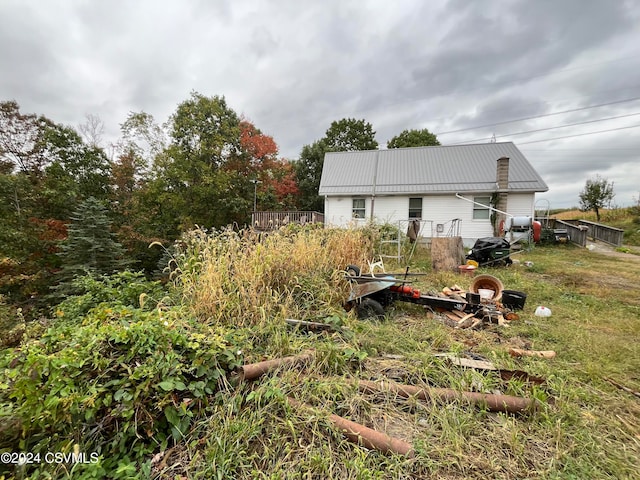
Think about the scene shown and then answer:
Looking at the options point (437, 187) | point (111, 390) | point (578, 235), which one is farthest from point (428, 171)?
point (111, 390)

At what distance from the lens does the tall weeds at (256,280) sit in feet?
7.95

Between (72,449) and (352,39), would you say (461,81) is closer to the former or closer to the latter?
(352,39)

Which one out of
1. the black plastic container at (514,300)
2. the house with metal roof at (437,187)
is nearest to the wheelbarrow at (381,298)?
the black plastic container at (514,300)

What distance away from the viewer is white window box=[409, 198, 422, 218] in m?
12.7

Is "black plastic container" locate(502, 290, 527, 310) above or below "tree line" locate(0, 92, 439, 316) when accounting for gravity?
below

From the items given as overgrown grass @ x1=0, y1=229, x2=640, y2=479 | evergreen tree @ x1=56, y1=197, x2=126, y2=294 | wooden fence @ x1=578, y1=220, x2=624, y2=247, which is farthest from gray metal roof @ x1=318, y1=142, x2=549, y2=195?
overgrown grass @ x1=0, y1=229, x2=640, y2=479

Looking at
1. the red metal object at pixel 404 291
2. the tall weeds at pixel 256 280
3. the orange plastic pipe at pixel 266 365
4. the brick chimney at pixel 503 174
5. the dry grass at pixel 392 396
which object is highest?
the brick chimney at pixel 503 174

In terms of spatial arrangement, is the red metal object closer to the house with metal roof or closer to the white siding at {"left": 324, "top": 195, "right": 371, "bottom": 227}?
the house with metal roof

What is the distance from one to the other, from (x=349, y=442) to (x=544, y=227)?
46.9ft

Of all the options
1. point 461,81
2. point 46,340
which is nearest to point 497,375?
point 46,340

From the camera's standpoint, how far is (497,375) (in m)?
1.90

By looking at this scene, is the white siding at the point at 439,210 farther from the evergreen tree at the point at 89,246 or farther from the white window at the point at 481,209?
the evergreen tree at the point at 89,246

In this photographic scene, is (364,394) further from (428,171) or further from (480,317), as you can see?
(428,171)

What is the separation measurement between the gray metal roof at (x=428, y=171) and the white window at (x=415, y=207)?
0.48 m
